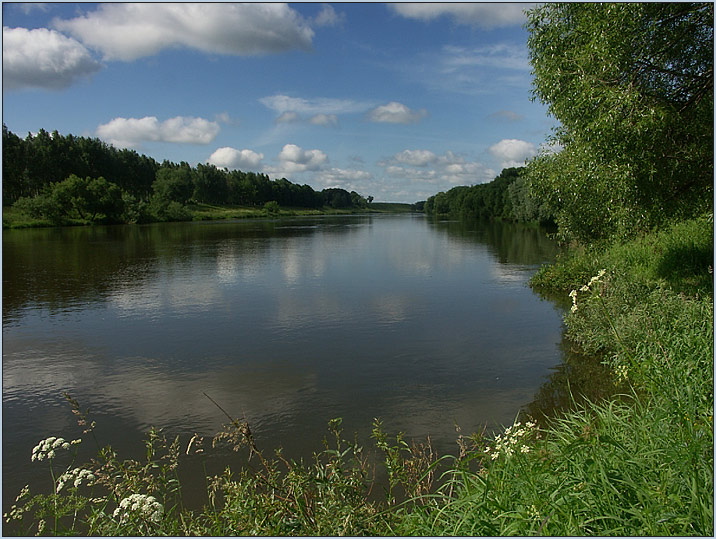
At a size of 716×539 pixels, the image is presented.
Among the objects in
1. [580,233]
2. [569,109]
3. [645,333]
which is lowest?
[645,333]

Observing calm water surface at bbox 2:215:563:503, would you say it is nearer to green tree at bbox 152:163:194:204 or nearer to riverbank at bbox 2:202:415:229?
riverbank at bbox 2:202:415:229

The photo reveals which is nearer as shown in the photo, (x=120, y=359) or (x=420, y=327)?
(x=120, y=359)

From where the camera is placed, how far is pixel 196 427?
27.5 ft

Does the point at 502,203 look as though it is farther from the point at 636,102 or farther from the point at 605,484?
the point at 605,484

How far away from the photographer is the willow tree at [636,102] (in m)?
11.6

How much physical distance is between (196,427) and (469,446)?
4.36m

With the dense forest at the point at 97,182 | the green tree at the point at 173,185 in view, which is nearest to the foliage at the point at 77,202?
the dense forest at the point at 97,182

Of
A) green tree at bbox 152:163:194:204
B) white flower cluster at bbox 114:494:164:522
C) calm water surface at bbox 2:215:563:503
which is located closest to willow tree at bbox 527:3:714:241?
calm water surface at bbox 2:215:563:503

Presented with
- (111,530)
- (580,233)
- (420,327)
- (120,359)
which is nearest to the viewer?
(111,530)

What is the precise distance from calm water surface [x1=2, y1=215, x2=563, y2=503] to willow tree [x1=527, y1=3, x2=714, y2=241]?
14.1 feet

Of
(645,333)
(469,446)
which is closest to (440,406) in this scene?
(469,446)

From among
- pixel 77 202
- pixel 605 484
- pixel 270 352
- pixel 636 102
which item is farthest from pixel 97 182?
pixel 605 484

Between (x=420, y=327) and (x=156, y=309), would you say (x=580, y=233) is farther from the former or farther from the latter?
(x=156, y=309)

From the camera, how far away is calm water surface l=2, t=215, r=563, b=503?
8.68 metres
